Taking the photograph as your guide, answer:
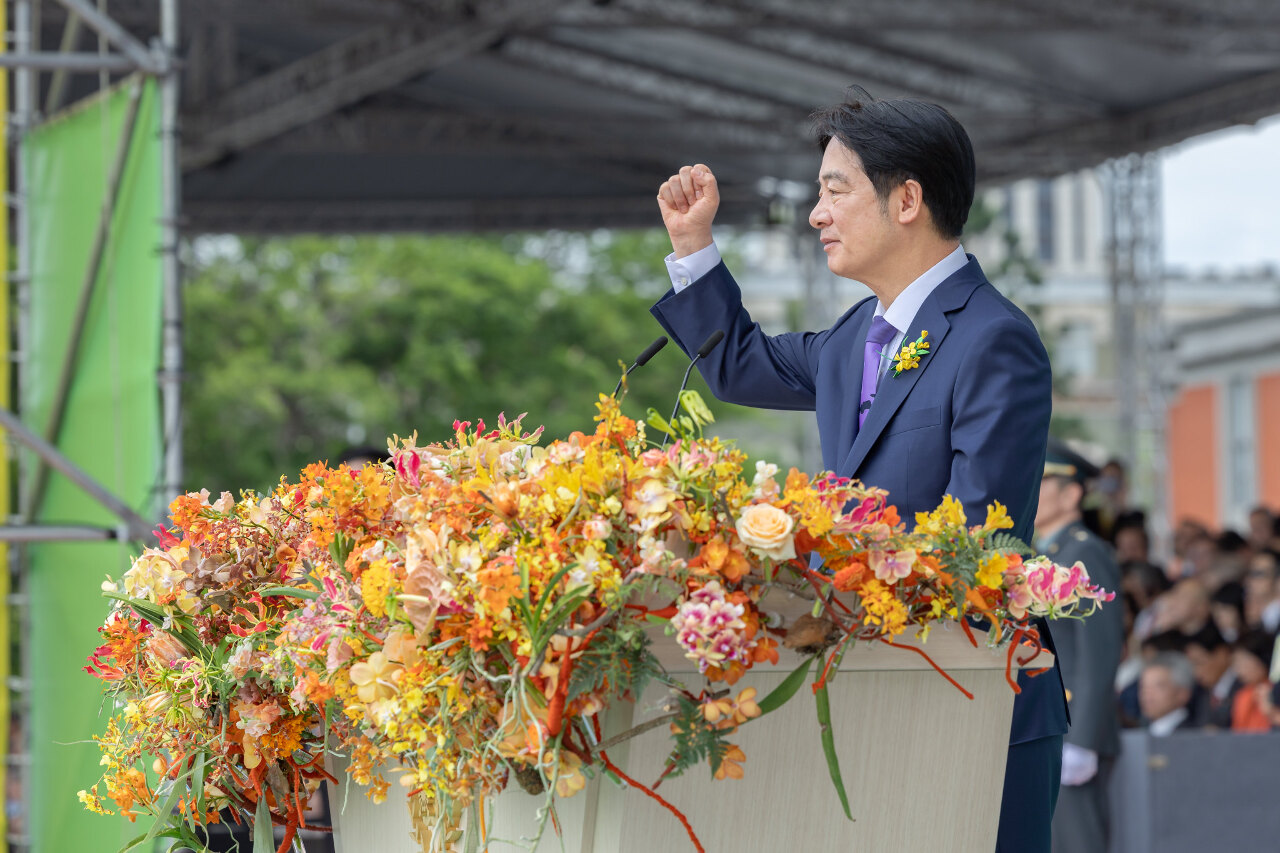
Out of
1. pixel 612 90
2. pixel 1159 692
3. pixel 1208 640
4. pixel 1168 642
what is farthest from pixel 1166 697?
pixel 612 90

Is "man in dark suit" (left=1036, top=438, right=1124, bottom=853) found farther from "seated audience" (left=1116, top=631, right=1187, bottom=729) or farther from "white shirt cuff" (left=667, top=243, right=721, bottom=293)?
"white shirt cuff" (left=667, top=243, right=721, bottom=293)

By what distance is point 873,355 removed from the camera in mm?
2137

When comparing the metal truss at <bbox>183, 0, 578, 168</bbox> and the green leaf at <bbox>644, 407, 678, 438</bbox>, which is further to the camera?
the metal truss at <bbox>183, 0, 578, 168</bbox>

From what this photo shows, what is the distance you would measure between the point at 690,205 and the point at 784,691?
0.90 m

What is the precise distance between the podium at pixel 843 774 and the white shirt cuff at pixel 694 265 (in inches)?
32.6

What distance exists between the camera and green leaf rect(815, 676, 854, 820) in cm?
144

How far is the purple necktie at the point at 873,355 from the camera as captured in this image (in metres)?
2.10

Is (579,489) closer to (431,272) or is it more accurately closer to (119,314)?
(119,314)

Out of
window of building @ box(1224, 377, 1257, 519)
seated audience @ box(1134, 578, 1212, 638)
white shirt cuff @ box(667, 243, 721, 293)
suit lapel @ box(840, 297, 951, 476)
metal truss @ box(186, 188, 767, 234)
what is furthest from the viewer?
window of building @ box(1224, 377, 1257, 519)

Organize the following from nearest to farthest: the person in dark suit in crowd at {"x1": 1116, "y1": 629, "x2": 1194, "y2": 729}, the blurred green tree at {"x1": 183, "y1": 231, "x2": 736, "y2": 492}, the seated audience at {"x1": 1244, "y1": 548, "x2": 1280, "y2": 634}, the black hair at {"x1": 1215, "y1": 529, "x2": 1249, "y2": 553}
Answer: the person in dark suit in crowd at {"x1": 1116, "y1": 629, "x2": 1194, "y2": 729}, the seated audience at {"x1": 1244, "y1": 548, "x2": 1280, "y2": 634}, the black hair at {"x1": 1215, "y1": 529, "x2": 1249, "y2": 553}, the blurred green tree at {"x1": 183, "y1": 231, "x2": 736, "y2": 492}

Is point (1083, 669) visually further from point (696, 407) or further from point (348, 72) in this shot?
point (348, 72)

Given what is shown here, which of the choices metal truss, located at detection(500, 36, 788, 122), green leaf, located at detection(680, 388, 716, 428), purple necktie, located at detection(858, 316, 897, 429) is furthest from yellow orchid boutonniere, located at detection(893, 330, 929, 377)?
metal truss, located at detection(500, 36, 788, 122)

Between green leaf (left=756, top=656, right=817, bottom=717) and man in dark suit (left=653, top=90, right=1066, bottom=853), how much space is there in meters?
0.41

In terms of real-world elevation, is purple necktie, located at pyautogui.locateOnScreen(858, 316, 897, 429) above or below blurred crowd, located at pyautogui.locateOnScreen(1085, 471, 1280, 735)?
above
